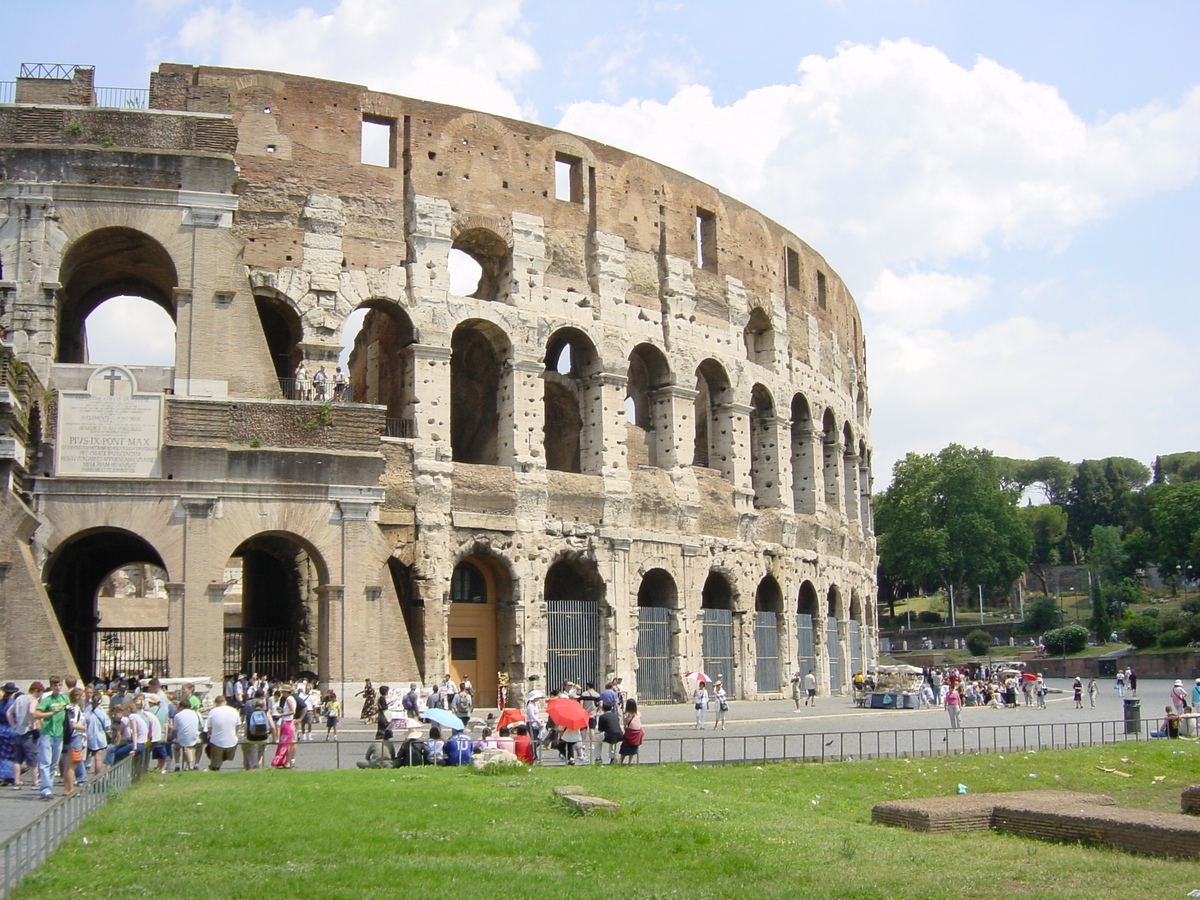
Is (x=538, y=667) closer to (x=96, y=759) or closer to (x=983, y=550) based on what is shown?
(x=96, y=759)

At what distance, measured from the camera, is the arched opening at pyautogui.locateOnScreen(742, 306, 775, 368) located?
3659 centimetres

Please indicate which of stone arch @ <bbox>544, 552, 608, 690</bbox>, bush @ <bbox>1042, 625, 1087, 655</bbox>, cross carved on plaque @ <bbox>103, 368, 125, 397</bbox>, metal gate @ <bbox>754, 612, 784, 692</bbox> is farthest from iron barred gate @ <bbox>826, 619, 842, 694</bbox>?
bush @ <bbox>1042, 625, 1087, 655</bbox>

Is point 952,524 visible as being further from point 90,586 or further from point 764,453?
point 90,586

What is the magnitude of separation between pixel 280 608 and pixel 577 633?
6593 mm

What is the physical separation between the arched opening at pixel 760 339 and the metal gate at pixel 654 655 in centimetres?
860

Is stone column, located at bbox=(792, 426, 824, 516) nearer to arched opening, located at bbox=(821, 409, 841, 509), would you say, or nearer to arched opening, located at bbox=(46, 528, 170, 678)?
arched opening, located at bbox=(821, 409, 841, 509)

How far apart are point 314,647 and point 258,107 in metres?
11.1

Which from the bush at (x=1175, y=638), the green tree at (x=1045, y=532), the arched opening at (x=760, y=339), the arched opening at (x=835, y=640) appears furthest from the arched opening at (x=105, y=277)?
the green tree at (x=1045, y=532)

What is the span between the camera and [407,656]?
23688 millimetres

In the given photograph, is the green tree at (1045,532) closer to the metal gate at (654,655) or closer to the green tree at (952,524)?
the green tree at (952,524)

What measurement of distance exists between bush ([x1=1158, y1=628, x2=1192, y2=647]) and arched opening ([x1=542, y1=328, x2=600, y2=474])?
123ft

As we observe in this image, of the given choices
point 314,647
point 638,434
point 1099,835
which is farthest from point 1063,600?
point 1099,835

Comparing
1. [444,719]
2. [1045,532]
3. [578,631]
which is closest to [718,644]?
[578,631]

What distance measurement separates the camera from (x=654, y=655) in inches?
1230
